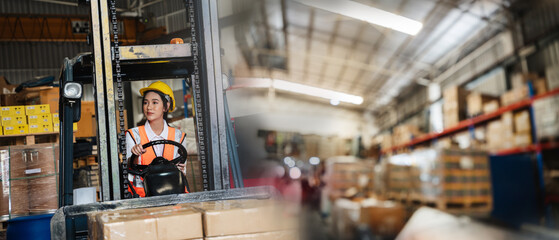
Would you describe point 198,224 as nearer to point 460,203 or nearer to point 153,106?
point 460,203

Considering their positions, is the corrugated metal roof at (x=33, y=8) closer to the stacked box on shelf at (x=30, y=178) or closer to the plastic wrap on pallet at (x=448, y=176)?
the stacked box on shelf at (x=30, y=178)

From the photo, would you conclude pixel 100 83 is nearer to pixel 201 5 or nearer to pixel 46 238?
pixel 201 5

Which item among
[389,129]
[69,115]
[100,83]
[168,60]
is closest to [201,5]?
[168,60]

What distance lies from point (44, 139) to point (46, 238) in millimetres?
4890

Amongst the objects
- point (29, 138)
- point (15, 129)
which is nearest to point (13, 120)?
point (15, 129)

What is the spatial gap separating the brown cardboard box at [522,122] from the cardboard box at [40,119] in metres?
11.7

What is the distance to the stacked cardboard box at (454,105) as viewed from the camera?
0.52 metres

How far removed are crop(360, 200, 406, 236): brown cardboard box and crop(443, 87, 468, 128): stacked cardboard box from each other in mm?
116

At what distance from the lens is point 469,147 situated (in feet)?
1.66

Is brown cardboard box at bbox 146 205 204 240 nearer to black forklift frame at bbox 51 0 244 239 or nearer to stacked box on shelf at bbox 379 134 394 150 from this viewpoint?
black forklift frame at bbox 51 0 244 239

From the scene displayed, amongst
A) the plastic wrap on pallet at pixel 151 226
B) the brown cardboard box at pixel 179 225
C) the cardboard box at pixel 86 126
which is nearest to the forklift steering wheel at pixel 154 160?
the plastic wrap on pallet at pixel 151 226

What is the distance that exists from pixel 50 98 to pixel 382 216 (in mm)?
12232

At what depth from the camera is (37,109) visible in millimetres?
10711

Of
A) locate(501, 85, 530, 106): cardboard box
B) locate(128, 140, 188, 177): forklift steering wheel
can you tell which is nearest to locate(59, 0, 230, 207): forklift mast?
locate(128, 140, 188, 177): forklift steering wheel
